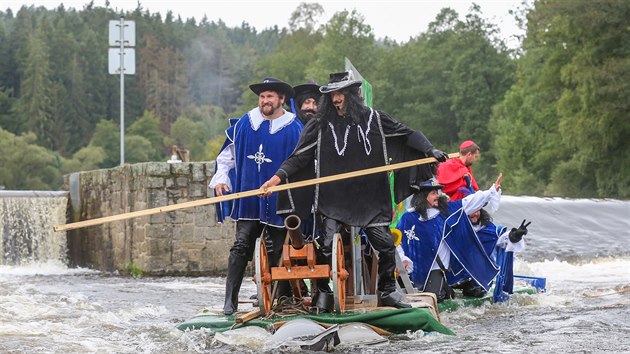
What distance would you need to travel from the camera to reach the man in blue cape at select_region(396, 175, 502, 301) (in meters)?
11.0

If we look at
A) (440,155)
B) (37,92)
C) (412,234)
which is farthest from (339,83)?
(37,92)

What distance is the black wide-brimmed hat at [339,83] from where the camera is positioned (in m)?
8.76

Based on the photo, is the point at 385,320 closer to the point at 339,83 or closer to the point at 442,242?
the point at 339,83

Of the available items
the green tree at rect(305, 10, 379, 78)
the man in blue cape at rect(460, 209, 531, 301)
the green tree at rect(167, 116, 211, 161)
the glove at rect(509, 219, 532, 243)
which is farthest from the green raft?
the green tree at rect(167, 116, 211, 161)

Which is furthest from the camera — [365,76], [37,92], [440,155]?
[37,92]

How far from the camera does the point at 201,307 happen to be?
1234 cm

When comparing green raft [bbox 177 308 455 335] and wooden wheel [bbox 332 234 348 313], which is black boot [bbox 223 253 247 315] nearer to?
Answer: green raft [bbox 177 308 455 335]

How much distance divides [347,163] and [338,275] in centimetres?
93

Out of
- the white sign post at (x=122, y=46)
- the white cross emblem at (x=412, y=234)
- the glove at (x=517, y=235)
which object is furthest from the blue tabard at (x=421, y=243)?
the white sign post at (x=122, y=46)

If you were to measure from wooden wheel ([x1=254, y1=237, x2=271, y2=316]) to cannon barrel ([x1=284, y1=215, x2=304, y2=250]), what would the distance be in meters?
0.23

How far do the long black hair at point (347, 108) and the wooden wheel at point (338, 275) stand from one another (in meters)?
0.92

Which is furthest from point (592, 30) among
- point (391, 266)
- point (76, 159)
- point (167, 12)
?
point (167, 12)

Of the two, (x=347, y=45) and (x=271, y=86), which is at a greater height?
(x=347, y=45)

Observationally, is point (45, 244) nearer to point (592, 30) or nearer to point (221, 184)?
point (221, 184)
